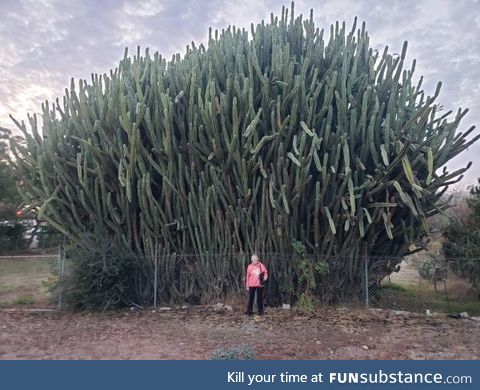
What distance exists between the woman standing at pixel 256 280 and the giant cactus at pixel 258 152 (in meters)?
0.71

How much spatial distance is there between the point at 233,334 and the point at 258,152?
3.67 metres

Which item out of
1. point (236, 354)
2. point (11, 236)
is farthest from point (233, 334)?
point (11, 236)

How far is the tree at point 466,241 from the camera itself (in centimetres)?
1040

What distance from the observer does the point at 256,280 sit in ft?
26.5

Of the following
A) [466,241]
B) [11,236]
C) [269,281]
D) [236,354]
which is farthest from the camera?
[11,236]

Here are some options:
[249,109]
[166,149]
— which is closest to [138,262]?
[166,149]

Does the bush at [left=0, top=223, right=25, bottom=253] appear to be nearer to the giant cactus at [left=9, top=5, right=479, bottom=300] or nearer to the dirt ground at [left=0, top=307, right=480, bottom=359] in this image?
the giant cactus at [left=9, top=5, right=479, bottom=300]

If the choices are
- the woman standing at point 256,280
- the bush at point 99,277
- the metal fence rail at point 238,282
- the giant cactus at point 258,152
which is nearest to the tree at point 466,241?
the metal fence rail at point 238,282

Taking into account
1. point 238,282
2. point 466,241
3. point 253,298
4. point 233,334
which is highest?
point 466,241

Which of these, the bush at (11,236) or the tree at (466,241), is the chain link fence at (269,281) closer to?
the tree at (466,241)

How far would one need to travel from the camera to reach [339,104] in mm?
8242

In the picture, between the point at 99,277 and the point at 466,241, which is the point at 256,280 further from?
the point at 466,241

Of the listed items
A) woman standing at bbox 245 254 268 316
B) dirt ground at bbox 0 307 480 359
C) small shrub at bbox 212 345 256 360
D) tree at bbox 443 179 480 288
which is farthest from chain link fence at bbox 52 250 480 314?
small shrub at bbox 212 345 256 360
